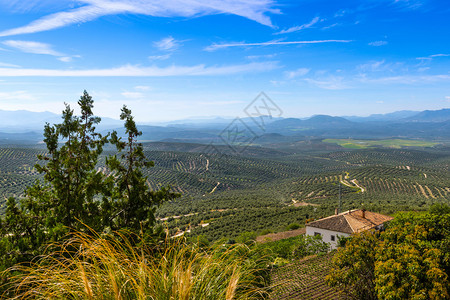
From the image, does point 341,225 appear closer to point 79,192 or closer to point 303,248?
point 303,248

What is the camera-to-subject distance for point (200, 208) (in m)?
52.9

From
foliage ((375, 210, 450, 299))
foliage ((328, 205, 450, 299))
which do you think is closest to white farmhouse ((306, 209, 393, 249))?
foliage ((328, 205, 450, 299))

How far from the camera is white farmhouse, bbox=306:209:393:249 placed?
24.3m

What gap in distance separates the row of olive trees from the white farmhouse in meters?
19.7

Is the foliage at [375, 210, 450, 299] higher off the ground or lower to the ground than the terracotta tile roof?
higher

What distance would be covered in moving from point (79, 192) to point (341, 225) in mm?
23089

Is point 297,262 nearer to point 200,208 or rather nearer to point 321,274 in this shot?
point 321,274

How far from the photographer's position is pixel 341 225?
984 inches

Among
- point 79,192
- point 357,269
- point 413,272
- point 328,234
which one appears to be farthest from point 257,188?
point 79,192

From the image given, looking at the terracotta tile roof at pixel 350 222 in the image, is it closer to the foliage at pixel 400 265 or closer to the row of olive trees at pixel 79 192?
the foliage at pixel 400 265

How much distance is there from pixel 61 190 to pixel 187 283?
28.4ft

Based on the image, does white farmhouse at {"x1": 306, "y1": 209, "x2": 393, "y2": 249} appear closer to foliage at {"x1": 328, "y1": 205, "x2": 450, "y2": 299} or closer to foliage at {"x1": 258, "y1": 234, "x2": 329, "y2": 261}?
foliage at {"x1": 258, "y1": 234, "x2": 329, "y2": 261}

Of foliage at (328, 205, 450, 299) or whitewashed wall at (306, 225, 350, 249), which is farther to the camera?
whitewashed wall at (306, 225, 350, 249)

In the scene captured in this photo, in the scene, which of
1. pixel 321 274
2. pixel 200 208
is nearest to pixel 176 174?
pixel 200 208
